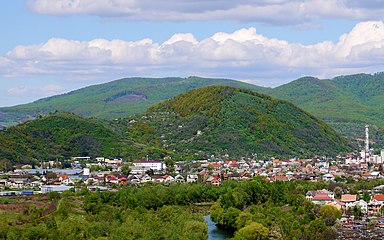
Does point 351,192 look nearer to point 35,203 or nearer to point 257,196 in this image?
point 257,196

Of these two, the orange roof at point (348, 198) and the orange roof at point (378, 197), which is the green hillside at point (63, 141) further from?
the orange roof at point (378, 197)

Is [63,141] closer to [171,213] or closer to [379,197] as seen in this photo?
[379,197]

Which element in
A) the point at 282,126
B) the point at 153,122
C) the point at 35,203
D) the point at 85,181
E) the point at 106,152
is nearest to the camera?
the point at 35,203

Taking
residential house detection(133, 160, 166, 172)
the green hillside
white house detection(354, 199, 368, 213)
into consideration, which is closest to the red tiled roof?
white house detection(354, 199, 368, 213)

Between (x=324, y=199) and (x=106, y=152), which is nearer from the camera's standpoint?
(x=324, y=199)

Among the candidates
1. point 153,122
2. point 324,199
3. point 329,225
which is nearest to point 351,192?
point 324,199

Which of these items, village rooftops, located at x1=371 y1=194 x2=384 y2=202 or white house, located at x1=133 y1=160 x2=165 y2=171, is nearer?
village rooftops, located at x1=371 y1=194 x2=384 y2=202

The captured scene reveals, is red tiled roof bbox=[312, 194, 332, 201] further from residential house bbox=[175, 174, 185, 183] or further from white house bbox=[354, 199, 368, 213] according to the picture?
residential house bbox=[175, 174, 185, 183]

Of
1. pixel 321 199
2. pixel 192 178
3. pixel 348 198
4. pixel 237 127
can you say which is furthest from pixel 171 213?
pixel 237 127
